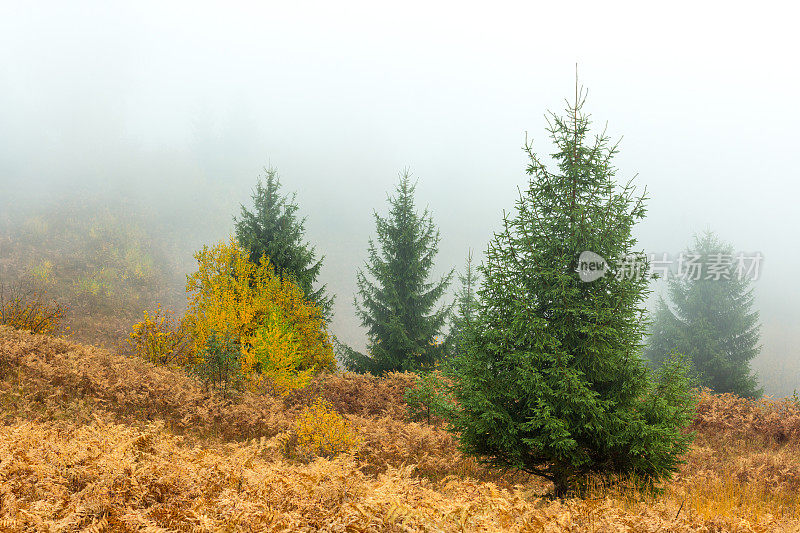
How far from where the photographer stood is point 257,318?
1433 cm

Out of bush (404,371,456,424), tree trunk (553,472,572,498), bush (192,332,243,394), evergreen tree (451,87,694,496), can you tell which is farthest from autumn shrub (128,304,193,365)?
tree trunk (553,472,572,498)

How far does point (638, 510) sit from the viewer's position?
15.5ft

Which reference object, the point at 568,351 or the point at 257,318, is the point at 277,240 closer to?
the point at 257,318

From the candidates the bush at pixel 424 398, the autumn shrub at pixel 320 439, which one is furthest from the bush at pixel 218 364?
the bush at pixel 424 398

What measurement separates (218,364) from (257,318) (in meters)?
2.61

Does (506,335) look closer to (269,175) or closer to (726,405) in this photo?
(726,405)

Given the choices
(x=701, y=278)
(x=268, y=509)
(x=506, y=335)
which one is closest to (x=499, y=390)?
Result: (x=506, y=335)

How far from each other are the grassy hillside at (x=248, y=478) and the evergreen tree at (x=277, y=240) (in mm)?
7418

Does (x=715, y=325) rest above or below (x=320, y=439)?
above

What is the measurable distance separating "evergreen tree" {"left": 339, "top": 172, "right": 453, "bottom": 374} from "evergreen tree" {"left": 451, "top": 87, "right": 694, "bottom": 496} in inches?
464

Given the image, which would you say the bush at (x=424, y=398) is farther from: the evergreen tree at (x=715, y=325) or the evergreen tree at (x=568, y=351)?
the evergreen tree at (x=715, y=325)

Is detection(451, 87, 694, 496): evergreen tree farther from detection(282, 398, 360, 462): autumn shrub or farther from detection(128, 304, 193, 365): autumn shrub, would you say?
detection(128, 304, 193, 365): autumn shrub

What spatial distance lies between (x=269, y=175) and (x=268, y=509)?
691 inches

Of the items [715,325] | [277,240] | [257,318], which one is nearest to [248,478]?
[257,318]
